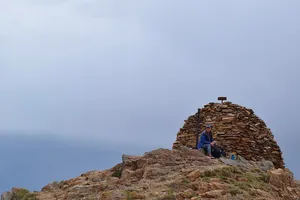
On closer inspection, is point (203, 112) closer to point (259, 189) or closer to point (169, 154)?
point (169, 154)

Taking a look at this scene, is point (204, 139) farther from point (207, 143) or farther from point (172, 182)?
point (172, 182)

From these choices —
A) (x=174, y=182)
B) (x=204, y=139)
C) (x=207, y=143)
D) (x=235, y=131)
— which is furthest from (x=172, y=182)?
(x=235, y=131)

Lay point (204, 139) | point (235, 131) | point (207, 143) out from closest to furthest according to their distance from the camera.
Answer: point (207, 143), point (204, 139), point (235, 131)

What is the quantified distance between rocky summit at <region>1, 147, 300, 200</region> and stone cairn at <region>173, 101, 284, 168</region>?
5.84m

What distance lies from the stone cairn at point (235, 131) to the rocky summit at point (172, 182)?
19.2ft

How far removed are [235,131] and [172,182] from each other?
984cm

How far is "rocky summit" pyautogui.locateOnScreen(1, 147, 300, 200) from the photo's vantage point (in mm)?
11289

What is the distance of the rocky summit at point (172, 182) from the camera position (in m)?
11.3

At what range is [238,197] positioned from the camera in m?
10.9

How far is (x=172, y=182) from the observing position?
1195 centimetres

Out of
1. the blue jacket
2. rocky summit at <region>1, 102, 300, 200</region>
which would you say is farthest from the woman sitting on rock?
rocky summit at <region>1, 102, 300, 200</region>

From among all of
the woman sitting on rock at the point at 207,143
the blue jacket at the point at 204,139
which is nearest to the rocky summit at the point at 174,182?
the woman sitting on rock at the point at 207,143

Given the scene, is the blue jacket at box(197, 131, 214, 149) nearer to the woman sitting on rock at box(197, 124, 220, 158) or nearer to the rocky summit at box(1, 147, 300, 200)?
the woman sitting on rock at box(197, 124, 220, 158)

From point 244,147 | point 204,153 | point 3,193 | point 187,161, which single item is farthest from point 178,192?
point 244,147
